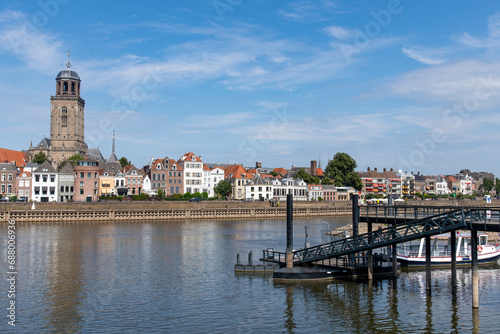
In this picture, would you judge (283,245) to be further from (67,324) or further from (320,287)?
(67,324)

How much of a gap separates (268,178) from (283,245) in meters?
97.2

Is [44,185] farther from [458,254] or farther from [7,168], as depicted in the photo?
[458,254]

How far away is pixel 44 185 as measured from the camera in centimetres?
12838

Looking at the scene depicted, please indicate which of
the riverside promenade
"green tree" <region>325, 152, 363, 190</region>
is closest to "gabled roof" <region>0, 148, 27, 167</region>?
the riverside promenade

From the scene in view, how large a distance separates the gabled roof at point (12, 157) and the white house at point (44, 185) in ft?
116

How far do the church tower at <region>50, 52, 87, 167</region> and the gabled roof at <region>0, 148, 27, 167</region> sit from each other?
12.6 m

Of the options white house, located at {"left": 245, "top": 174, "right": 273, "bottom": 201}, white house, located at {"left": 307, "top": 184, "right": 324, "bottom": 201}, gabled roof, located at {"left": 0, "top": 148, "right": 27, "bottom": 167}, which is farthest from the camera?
white house, located at {"left": 307, "top": 184, "right": 324, "bottom": 201}

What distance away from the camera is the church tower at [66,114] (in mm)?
184250

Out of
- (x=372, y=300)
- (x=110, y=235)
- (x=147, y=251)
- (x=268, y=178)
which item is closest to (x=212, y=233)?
(x=110, y=235)

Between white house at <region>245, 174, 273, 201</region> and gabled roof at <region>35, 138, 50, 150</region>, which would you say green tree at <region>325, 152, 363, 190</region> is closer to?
white house at <region>245, 174, 273, 201</region>

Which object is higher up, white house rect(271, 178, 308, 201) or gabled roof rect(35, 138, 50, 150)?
gabled roof rect(35, 138, 50, 150)

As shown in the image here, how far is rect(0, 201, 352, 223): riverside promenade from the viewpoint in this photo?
345ft

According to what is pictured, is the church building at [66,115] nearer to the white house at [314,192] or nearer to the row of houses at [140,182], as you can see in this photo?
the row of houses at [140,182]

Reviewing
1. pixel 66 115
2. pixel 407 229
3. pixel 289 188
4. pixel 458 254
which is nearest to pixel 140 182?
pixel 289 188
